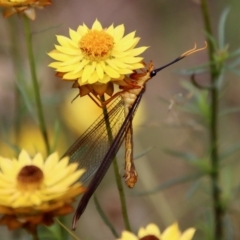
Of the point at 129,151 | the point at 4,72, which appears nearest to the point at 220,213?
the point at 129,151

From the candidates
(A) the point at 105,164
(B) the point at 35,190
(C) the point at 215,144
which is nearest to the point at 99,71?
(A) the point at 105,164

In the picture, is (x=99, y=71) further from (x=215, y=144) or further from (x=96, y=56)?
(x=215, y=144)

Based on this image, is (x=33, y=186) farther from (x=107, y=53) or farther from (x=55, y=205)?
(x=107, y=53)

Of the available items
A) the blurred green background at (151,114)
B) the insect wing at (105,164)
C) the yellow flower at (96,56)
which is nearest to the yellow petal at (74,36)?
the yellow flower at (96,56)

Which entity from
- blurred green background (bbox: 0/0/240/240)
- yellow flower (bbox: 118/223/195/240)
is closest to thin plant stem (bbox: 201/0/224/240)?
blurred green background (bbox: 0/0/240/240)

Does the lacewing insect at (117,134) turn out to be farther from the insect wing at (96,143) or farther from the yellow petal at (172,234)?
the yellow petal at (172,234)
